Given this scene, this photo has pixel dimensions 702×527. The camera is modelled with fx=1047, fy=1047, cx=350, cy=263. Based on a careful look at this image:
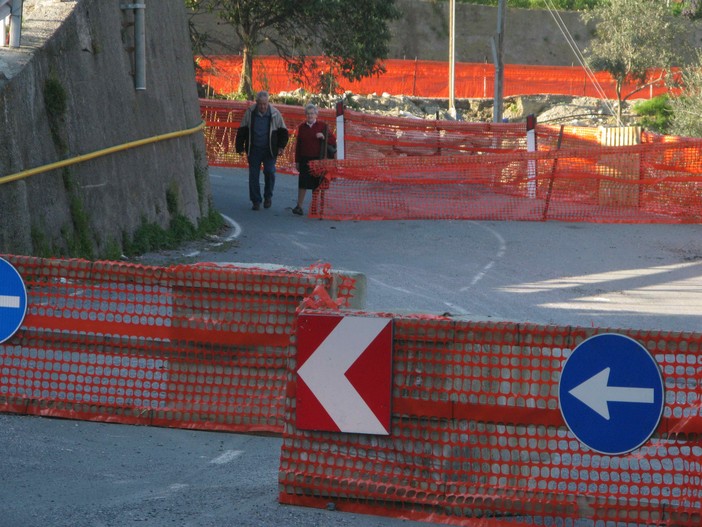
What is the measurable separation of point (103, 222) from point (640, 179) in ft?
33.9

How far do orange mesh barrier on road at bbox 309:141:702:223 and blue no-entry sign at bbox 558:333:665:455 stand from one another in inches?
491

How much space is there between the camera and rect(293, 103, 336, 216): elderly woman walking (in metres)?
17.6

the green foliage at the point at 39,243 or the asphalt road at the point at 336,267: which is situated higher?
the green foliage at the point at 39,243

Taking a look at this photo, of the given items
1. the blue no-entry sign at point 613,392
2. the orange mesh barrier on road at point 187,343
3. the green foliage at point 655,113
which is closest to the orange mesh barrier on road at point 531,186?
the orange mesh barrier on road at point 187,343

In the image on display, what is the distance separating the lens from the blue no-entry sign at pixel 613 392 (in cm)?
510

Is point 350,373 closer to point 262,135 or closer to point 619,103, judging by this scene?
point 262,135

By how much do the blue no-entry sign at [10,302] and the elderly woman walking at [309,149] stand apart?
35.3ft

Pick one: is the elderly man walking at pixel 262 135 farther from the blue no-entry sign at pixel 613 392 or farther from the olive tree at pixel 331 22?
the olive tree at pixel 331 22

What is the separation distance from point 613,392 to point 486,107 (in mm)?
43170

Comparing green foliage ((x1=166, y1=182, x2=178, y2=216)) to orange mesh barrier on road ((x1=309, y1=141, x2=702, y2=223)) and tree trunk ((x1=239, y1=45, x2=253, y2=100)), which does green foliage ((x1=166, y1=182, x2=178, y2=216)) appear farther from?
tree trunk ((x1=239, y1=45, x2=253, y2=100))

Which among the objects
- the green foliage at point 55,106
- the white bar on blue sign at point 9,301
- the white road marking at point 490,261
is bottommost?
the white road marking at point 490,261

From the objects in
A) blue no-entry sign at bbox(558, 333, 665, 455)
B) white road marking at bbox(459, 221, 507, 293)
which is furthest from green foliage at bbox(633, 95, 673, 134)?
blue no-entry sign at bbox(558, 333, 665, 455)

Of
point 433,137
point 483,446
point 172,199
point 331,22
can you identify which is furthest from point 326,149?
point 331,22

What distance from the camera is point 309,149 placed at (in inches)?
695
